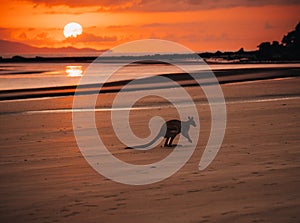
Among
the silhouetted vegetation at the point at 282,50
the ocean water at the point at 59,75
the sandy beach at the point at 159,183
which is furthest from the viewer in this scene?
the silhouetted vegetation at the point at 282,50

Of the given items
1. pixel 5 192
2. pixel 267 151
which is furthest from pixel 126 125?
pixel 5 192

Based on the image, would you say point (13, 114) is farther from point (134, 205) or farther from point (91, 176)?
point (134, 205)

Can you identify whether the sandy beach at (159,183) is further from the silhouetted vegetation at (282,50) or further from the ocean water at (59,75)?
the silhouetted vegetation at (282,50)

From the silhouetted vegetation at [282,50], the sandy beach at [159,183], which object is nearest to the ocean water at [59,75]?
the silhouetted vegetation at [282,50]

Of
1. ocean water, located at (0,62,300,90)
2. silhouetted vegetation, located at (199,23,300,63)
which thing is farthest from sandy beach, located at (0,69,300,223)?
silhouetted vegetation, located at (199,23,300,63)

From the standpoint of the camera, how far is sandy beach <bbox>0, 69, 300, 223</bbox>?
7695mm

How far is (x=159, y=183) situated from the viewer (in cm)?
948

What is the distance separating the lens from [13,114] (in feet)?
74.9

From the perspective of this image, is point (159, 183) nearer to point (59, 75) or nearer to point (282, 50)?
point (59, 75)

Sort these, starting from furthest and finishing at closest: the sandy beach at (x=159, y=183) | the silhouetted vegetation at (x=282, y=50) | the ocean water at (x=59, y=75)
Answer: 1. the silhouetted vegetation at (x=282, y=50)
2. the ocean water at (x=59, y=75)
3. the sandy beach at (x=159, y=183)

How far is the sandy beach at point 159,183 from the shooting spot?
7695mm

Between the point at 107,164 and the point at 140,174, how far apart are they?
3.95 ft

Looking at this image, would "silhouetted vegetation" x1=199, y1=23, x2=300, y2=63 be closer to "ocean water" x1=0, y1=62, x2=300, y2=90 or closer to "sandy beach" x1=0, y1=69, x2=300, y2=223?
"ocean water" x1=0, y1=62, x2=300, y2=90

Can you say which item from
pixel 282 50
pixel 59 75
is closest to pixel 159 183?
pixel 59 75
